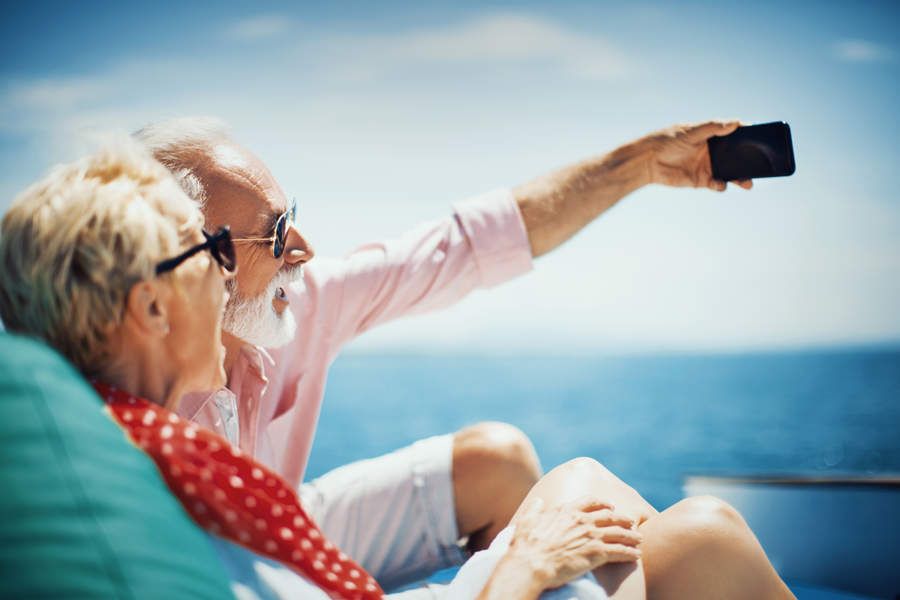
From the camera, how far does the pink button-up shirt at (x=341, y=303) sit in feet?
5.34

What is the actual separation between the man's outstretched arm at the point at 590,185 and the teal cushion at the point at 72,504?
1406 millimetres

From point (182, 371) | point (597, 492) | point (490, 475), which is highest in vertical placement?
point (182, 371)

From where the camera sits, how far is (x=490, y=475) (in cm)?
162

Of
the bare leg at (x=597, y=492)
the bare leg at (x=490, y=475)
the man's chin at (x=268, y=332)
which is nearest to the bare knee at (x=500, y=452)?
the bare leg at (x=490, y=475)

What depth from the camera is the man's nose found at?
1.65 meters

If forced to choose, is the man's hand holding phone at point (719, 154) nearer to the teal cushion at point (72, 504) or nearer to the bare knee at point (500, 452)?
the bare knee at point (500, 452)

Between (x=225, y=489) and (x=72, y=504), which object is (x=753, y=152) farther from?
(x=72, y=504)

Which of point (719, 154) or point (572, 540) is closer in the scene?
point (572, 540)

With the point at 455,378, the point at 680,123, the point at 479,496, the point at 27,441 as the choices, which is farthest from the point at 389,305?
the point at 455,378

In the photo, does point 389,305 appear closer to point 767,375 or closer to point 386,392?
point 386,392

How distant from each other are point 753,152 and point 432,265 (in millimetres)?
850

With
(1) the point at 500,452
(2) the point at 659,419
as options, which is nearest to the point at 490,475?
(1) the point at 500,452

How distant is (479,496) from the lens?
164 centimetres

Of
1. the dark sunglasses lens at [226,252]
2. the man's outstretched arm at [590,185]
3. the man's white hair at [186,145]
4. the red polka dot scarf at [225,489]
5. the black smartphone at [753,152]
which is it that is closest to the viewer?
the red polka dot scarf at [225,489]
